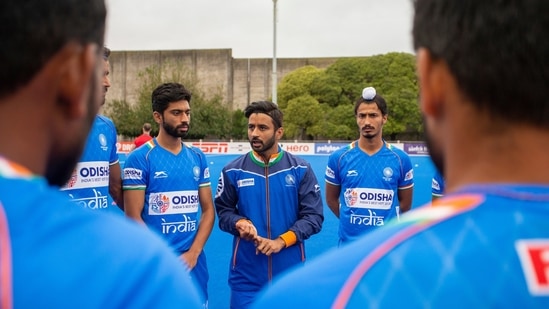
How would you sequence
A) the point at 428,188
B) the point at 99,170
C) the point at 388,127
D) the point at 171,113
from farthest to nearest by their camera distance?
the point at 388,127 < the point at 428,188 < the point at 171,113 < the point at 99,170

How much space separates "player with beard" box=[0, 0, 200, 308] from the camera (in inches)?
28.5

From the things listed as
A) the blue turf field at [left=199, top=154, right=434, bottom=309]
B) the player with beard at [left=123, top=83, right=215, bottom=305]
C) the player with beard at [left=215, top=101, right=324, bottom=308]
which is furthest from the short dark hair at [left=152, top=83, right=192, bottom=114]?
the blue turf field at [left=199, top=154, right=434, bottom=309]

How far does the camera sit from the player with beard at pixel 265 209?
401cm

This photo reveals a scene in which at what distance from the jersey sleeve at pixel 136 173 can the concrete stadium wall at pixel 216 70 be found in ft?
142

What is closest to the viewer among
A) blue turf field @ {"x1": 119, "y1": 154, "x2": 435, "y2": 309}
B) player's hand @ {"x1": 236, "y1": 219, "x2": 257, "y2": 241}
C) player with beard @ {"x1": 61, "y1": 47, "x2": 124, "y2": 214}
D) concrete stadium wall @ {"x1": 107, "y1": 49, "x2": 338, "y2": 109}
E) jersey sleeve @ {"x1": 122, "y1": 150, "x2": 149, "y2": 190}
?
player with beard @ {"x1": 61, "y1": 47, "x2": 124, "y2": 214}

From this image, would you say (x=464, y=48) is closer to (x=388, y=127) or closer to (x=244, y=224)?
(x=244, y=224)

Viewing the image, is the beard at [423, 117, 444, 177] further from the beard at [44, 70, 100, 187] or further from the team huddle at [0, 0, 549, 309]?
the beard at [44, 70, 100, 187]

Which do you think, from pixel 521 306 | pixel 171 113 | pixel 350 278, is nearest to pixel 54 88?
pixel 350 278

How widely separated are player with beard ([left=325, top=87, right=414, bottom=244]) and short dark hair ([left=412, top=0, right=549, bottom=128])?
3836 mm

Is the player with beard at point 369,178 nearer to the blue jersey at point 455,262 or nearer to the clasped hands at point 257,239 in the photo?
the clasped hands at point 257,239

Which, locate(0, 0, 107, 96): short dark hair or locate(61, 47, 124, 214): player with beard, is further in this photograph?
locate(61, 47, 124, 214): player with beard

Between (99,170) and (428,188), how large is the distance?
29.3 feet

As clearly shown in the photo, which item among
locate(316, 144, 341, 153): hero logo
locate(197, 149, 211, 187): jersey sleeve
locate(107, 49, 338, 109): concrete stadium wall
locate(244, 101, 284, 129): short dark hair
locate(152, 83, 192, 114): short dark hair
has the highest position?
locate(107, 49, 338, 109): concrete stadium wall

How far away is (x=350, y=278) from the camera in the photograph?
2.54 feet
